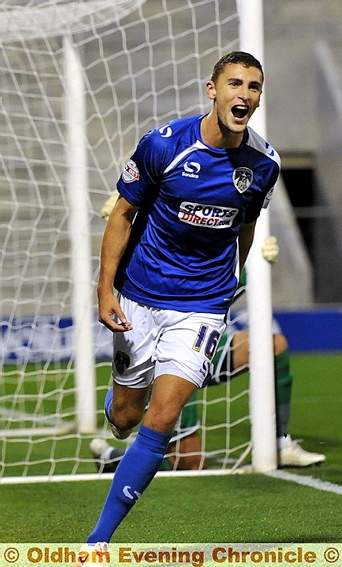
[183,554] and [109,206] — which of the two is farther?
[109,206]

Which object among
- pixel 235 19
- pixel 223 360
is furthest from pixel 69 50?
pixel 223 360

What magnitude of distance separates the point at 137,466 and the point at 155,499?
1494 millimetres

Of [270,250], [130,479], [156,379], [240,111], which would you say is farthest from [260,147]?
[270,250]

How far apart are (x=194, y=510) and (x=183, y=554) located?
3.10 feet

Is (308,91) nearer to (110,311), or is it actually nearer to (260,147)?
(260,147)

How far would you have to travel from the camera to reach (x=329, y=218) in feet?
54.8

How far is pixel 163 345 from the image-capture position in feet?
12.8

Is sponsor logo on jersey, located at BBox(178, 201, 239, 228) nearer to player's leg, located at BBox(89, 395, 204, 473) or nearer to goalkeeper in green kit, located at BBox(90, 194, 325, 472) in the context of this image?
goalkeeper in green kit, located at BBox(90, 194, 325, 472)

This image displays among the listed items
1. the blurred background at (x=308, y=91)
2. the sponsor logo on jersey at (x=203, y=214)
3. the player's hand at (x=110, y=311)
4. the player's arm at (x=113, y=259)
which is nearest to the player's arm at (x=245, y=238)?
the sponsor logo on jersey at (x=203, y=214)

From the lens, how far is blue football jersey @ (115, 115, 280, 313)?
3.80m

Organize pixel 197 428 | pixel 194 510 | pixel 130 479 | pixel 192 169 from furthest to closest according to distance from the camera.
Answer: pixel 197 428, pixel 194 510, pixel 192 169, pixel 130 479

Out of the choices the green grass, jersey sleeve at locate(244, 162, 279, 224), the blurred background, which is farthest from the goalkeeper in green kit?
the blurred background

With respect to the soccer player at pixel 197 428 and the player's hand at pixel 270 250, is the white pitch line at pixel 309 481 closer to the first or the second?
the soccer player at pixel 197 428

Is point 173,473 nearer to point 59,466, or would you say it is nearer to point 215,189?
point 59,466
